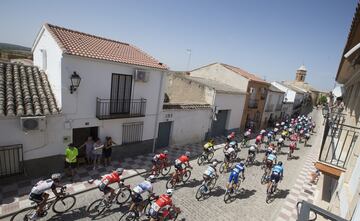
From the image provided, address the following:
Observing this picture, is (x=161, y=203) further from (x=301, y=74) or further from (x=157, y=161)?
(x=301, y=74)

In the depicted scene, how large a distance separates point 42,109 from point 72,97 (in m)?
1.28

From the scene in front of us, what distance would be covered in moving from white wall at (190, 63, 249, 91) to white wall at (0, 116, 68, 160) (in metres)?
18.0

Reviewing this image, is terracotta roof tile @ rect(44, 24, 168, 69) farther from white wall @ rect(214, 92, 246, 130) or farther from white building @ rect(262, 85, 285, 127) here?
white building @ rect(262, 85, 285, 127)

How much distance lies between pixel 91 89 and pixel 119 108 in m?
1.86

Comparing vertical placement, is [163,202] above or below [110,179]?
below

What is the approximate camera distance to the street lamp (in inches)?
370

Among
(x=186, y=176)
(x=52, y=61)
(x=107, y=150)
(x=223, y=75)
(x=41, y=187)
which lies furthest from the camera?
(x=223, y=75)

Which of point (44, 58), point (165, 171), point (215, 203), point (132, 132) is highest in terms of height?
point (44, 58)

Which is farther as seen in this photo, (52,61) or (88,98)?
(88,98)

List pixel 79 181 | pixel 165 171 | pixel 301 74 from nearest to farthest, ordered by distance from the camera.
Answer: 1. pixel 79 181
2. pixel 165 171
3. pixel 301 74

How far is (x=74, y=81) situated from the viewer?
943 centimetres

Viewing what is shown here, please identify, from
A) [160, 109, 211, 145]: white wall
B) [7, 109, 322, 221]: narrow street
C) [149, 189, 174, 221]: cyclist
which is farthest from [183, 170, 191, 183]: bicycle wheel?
[160, 109, 211, 145]: white wall

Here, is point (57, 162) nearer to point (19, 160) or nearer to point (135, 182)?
point (19, 160)

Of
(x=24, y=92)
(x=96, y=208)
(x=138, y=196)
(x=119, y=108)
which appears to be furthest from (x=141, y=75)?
(x=96, y=208)
